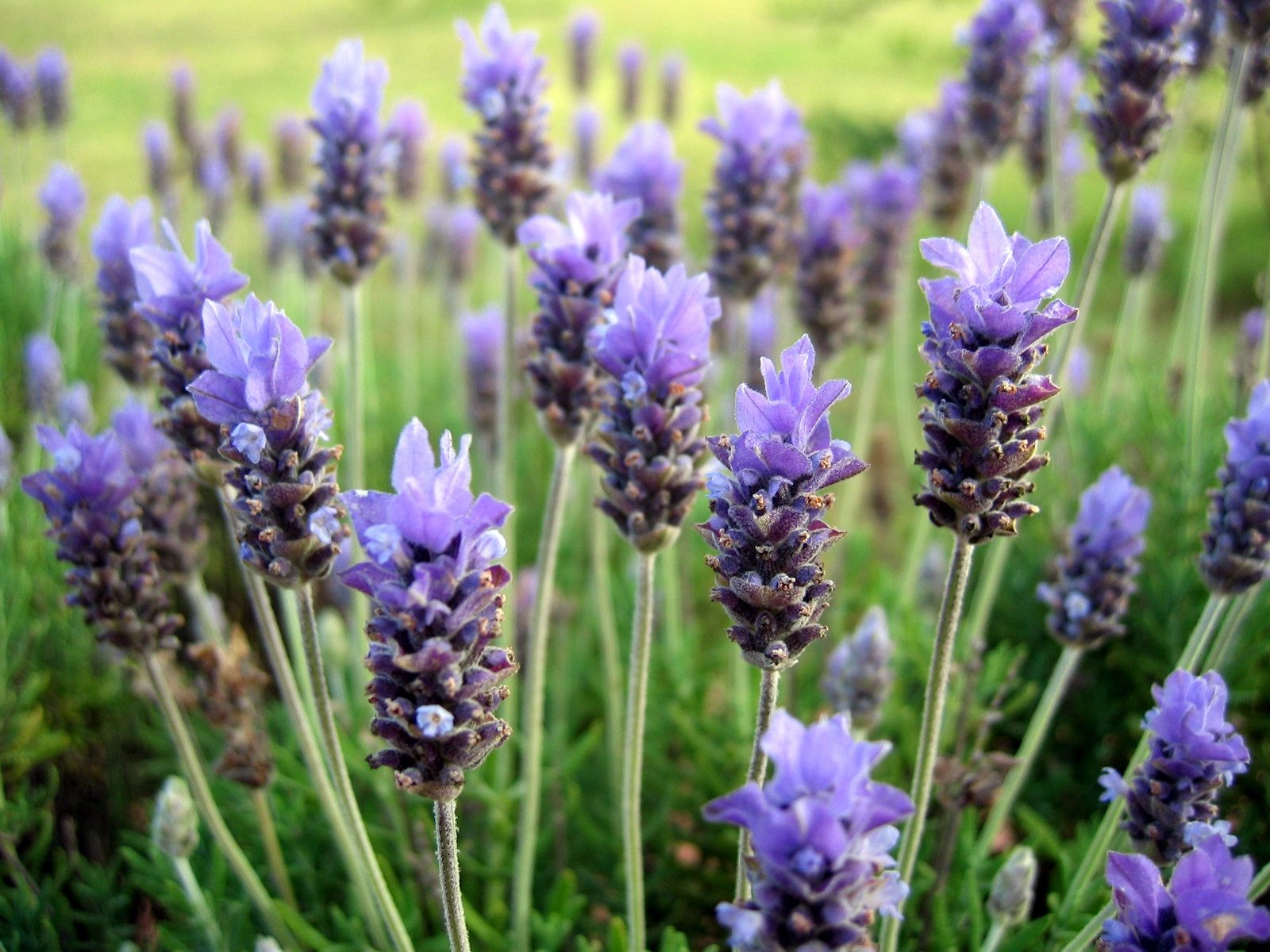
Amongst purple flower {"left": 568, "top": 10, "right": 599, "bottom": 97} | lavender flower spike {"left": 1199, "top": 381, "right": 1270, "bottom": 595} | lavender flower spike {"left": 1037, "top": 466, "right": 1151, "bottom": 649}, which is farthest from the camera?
purple flower {"left": 568, "top": 10, "right": 599, "bottom": 97}

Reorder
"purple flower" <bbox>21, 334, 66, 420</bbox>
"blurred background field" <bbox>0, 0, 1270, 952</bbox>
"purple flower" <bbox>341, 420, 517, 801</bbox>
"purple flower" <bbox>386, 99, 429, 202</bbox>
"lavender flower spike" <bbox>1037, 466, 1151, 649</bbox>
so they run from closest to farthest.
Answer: "purple flower" <bbox>341, 420, 517, 801</bbox> → "lavender flower spike" <bbox>1037, 466, 1151, 649</bbox> → "blurred background field" <bbox>0, 0, 1270, 952</bbox> → "purple flower" <bbox>21, 334, 66, 420</bbox> → "purple flower" <bbox>386, 99, 429, 202</bbox>

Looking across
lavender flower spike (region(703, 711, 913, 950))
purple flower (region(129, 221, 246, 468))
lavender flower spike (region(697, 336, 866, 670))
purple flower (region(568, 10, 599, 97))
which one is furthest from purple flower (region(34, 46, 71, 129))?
lavender flower spike (region(703, 711, 913, 950))

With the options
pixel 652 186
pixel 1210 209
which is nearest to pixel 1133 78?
pixel 1210 209

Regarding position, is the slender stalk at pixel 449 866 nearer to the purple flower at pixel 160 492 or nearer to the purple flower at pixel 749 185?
the purple flower at pixel 160 492

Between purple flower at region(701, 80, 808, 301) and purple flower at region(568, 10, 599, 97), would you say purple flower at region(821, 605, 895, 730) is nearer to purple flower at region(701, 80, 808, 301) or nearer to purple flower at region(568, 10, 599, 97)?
purple flower at region(701, 80, 808, 301)

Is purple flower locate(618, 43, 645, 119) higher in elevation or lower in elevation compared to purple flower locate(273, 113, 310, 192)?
higher
